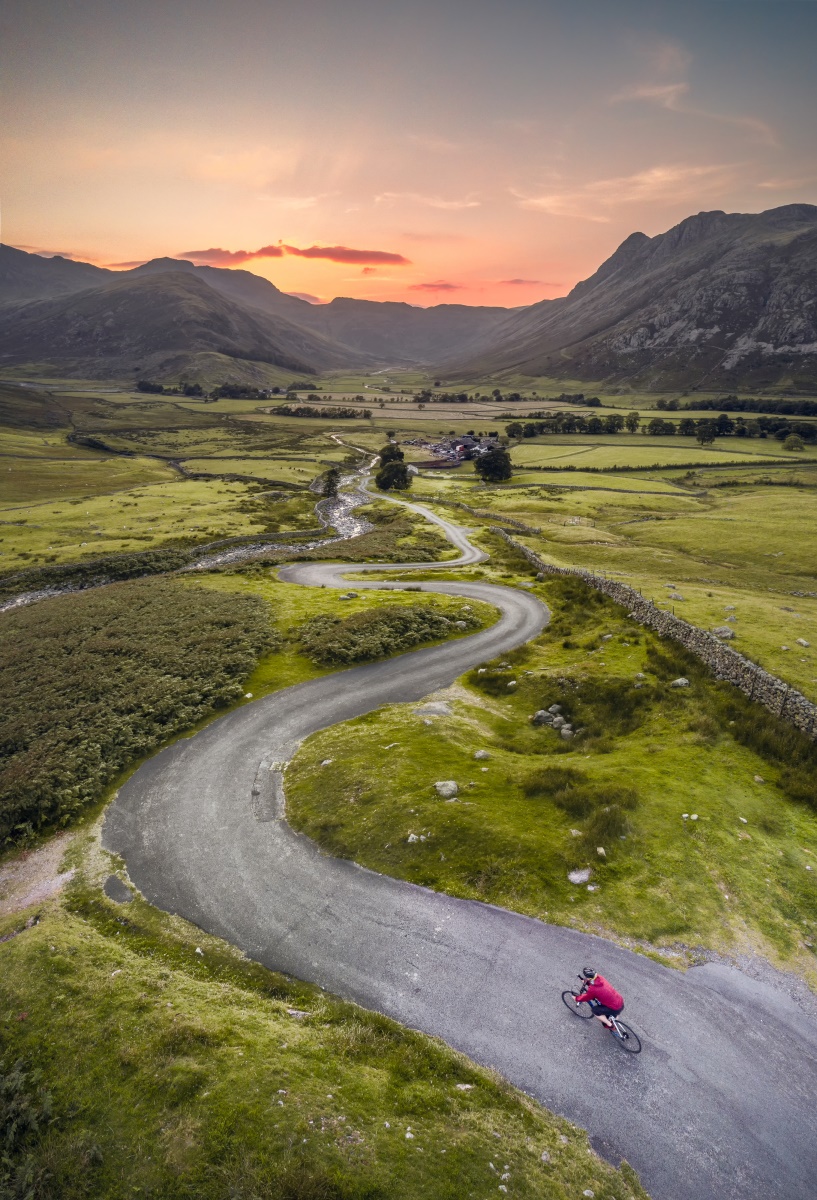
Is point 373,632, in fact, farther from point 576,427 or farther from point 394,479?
point 576,427

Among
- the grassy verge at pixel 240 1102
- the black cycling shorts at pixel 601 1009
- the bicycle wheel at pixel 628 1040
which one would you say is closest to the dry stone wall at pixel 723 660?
the bicycle wheel at pixel 628 1040

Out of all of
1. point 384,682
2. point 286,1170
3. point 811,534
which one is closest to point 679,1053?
point 286,1170

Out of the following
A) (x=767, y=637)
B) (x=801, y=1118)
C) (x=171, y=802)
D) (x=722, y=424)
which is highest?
(x=722, y=424)

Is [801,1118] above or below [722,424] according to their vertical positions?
below

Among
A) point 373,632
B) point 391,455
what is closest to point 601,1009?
point 373,632

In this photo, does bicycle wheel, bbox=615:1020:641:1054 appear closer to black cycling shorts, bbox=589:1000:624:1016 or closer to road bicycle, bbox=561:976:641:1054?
road bicycle, bbox=561:976:641:1054

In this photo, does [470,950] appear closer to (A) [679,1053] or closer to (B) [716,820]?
(A) [679,1053]

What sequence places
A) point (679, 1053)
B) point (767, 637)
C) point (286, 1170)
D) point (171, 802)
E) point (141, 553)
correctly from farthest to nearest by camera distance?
1. point (141, 553)
2. point (767, 637)
3. point (171, 802)
4. point (679, 1053)
5. point (286, 1170)

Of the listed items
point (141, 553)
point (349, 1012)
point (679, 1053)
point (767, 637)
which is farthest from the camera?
point (141, 553)

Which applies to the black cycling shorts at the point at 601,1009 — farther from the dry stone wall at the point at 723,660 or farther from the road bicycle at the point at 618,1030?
the dry stone wall at the point at 723,660
